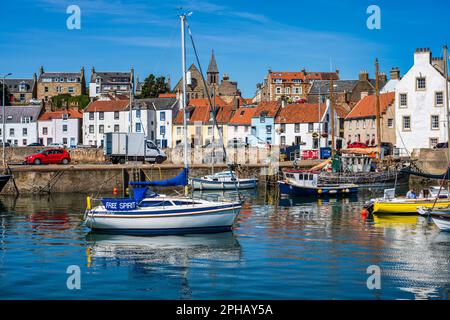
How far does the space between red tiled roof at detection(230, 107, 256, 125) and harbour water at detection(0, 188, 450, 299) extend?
176 feet

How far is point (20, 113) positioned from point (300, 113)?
46.8 m

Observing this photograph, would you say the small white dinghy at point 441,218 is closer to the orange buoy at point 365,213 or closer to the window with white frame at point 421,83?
the orange buoy at point 365,213

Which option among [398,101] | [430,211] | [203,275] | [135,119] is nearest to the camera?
[203,275]

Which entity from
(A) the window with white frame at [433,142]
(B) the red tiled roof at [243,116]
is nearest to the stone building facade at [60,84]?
(B) the red tiled roof at [243,116]

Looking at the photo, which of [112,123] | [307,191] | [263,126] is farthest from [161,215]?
[112,123]

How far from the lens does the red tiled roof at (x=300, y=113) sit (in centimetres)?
8975

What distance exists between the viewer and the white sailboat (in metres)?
32.3

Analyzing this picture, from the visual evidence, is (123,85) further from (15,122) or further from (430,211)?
(430,211)

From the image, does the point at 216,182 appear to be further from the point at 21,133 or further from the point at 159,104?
the point at 21,133

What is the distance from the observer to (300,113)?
300ft

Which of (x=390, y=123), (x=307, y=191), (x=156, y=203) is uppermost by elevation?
(x=390, y=123)
